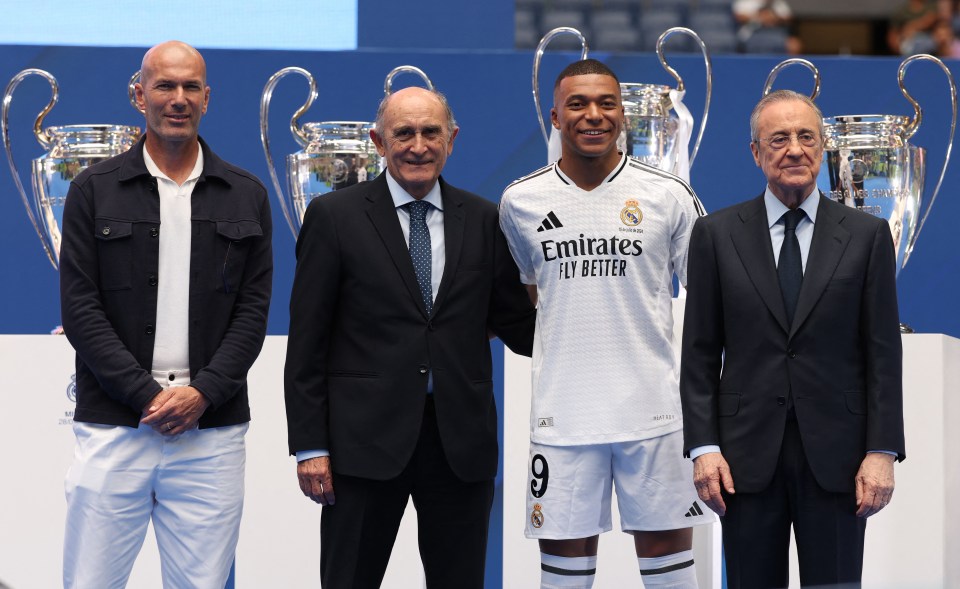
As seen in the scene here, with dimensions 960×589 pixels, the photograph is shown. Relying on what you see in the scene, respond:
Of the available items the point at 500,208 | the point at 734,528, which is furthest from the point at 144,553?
the point at 734,528

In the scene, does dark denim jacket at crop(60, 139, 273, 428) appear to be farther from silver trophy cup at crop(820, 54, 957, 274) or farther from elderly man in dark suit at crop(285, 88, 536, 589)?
silver trophy cup at crop(820, 54, 957, 274)

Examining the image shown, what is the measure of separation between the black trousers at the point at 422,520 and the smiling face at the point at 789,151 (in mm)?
883

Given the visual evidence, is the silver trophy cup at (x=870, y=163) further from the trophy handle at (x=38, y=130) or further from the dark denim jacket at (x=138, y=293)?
the trophy handle at (x=38, y=130)

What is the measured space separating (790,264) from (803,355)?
0.20m

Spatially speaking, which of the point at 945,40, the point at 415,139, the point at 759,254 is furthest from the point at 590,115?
the point at 945,40

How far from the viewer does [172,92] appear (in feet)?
9.77

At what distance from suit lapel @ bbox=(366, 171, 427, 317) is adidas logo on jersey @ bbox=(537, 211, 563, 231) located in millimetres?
305

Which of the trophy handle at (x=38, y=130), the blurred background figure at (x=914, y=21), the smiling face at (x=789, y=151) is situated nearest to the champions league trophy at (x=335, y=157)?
the trophy handle at (x=38, y=130)

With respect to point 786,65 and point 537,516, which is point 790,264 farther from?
point 786,65

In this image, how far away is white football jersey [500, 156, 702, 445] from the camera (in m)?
2.89

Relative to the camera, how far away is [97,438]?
9.42ft

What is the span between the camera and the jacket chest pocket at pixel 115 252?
289cm

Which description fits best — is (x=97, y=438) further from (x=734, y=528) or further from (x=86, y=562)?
(x=734, y=528)

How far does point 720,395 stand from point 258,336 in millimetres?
1033
